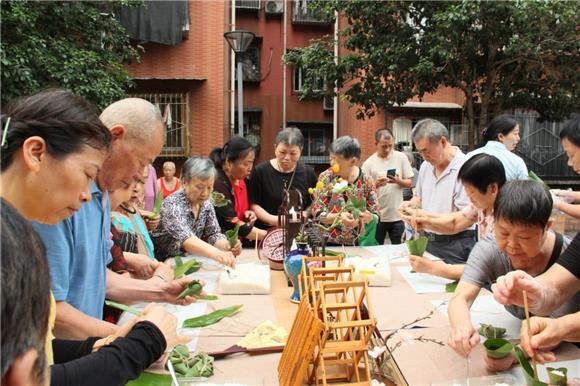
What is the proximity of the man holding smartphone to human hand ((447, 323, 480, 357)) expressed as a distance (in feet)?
10.2

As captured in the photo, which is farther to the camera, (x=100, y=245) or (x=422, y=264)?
(x=422, y=264)

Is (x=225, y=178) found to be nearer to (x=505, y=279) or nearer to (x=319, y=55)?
(x=505, y=279)

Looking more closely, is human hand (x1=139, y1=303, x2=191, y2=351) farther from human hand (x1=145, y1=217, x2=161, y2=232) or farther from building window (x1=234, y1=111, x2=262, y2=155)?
building window (x1=234, y1=111, x2=262, y2=155)

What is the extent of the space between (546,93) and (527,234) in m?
7.93

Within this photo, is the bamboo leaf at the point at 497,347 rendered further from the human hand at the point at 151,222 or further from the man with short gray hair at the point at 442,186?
the human hand at the point at 151,222

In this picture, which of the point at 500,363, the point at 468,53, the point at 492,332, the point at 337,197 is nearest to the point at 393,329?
the point at 492,332

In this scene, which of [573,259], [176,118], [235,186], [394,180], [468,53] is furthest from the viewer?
[176,118]

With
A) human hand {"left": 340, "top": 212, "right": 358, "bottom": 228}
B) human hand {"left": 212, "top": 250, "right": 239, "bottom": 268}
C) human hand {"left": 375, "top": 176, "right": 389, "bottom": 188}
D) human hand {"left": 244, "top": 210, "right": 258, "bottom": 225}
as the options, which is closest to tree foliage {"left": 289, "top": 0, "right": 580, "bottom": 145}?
human hand {"left": 375, "top": 176, "right": 389, "bottom": 188}

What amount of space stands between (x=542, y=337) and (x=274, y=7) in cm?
1387

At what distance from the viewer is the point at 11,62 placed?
19.9 feet

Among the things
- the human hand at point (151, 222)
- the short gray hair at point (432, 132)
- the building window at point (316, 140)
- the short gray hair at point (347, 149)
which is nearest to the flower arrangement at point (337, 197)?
the short gray hair at point (347, 149)

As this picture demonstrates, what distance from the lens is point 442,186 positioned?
133 inches

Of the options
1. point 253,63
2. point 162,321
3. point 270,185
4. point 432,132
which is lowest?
point 162,321

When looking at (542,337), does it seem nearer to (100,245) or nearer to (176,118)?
(100,245)
